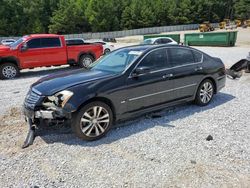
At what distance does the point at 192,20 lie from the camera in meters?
82.1

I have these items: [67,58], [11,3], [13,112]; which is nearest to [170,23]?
[11,3]

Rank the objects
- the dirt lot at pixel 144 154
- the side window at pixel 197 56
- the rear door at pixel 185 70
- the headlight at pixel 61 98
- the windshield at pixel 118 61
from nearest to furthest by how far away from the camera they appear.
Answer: the dirt lot at pixel 144 154 < the headlight at pixel 61 98 < the windshield at pixel 118 61 < the rear door at pixel 185 70 < the side window at pixel 197 56

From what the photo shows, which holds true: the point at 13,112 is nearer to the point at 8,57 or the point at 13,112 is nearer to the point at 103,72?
the point at 103,72

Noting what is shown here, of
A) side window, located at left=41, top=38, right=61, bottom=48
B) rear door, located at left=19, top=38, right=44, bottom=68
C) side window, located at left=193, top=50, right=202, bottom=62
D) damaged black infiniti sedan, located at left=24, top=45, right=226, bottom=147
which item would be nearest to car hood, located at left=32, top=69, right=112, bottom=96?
damaged black infiniti sedan, located at left=24, top=45, right=226, bottom=147

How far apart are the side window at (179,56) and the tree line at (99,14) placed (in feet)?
199

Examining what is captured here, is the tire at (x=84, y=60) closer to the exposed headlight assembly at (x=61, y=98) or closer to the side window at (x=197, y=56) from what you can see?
the side window at (x=197, y=56)

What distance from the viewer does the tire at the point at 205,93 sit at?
6430 millimetres

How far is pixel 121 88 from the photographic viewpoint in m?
5.04

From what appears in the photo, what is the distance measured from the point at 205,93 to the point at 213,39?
2049cm

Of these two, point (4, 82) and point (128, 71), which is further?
point (4, 82)

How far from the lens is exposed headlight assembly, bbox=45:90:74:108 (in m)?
4.54

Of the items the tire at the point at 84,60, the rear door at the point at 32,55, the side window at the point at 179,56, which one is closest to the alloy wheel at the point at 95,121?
the side window at the point at 179,56

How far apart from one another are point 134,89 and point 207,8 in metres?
88.1

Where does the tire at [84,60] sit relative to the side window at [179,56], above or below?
below
